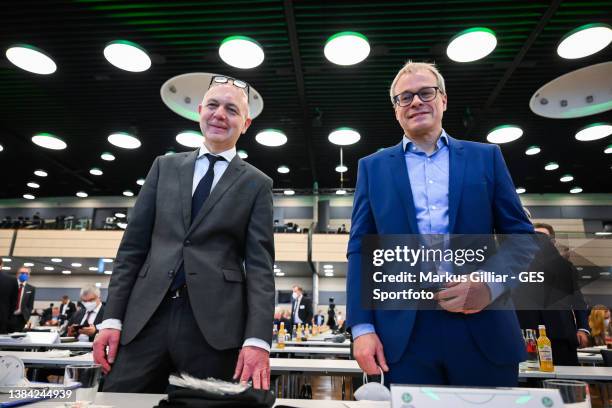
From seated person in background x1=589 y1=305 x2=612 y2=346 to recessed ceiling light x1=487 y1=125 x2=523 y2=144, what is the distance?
13.0 ft

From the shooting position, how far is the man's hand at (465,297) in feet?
3.02

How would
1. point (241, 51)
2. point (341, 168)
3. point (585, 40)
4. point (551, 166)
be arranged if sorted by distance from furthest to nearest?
point (341, 168) → point (551, 166) → point (241, 51) → point (585, 40)

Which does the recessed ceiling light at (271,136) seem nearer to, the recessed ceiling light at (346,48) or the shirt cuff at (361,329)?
the recessed ceiling light at (346,48)

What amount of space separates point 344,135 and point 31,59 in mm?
5345

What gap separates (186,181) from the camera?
1.39m

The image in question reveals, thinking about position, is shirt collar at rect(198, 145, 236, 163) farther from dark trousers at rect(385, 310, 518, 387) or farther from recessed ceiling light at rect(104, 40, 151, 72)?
recessed ceiling light at rect(104, 40, 151, 72)

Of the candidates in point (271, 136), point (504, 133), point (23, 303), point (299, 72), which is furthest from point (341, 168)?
point (23, 303)

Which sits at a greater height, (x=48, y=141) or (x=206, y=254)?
(x=48, y=141)

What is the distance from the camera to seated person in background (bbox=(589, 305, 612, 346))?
468 cm

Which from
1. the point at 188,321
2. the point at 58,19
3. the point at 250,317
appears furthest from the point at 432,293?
the point at 58,19

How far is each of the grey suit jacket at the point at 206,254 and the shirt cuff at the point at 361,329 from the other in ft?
0.90

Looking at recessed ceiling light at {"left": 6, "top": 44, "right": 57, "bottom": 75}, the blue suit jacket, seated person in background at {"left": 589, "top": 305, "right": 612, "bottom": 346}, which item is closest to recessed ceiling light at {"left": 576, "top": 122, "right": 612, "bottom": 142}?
seated person in background at {"left": 589, "top": 305, "right": 612, "bottom": 346}

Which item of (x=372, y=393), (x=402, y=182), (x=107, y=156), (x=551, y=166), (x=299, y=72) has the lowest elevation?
(x=372, y=393)

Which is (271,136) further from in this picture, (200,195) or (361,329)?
(361,329)
